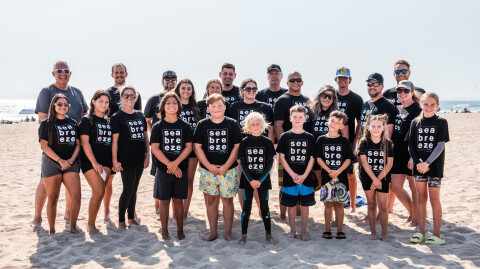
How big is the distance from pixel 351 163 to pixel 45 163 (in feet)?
14.3

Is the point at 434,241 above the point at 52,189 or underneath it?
underneath

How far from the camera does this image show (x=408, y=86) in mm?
5789

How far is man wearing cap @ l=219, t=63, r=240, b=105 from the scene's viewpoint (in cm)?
699

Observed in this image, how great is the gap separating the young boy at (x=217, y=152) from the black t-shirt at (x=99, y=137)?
1.37m

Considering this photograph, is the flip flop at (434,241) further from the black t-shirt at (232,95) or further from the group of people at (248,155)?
the black t-shirt at (232,95)

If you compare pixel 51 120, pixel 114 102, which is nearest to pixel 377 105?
pixel 114 102

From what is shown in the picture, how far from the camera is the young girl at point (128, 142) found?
580 cm

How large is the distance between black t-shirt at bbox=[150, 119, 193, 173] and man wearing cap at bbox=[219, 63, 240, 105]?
1.63m

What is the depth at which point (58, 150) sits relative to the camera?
5.50m

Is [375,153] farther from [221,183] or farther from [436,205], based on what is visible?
[221,183]

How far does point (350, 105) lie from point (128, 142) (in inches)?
142

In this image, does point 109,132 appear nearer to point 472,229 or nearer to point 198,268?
point 198,268

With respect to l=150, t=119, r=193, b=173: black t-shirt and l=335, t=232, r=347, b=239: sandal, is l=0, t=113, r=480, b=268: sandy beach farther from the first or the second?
l=150, t=119, r=193, b=173: black t-shirt

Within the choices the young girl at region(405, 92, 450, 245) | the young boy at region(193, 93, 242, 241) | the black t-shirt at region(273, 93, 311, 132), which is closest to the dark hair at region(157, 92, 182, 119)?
the young boy at region(193, 93, 242, 241)
